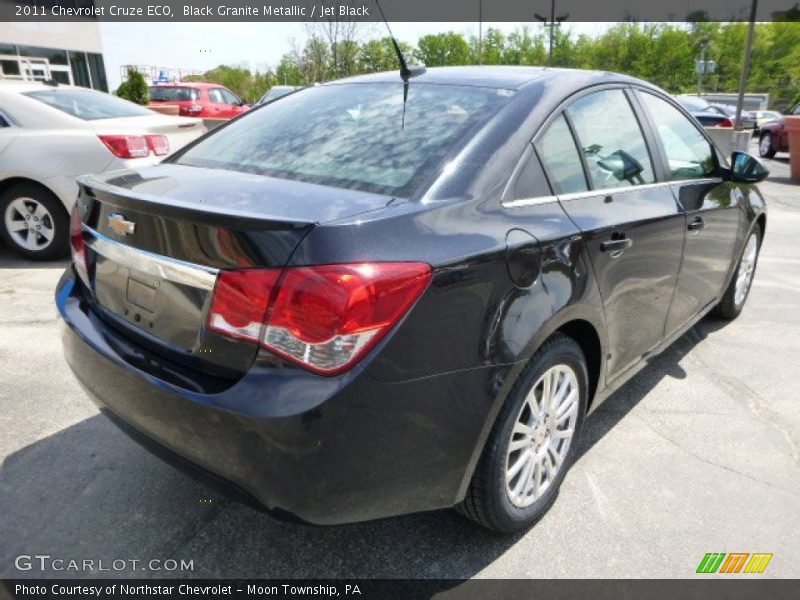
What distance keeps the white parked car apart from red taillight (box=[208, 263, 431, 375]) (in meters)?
4.43

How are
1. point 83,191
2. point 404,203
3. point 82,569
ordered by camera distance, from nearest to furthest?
point 404,203 < point 82,569 < point 83,191

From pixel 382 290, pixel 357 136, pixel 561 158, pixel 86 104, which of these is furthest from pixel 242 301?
pixel 86 104

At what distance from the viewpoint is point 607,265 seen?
237 cm

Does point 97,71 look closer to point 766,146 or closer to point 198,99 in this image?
point 198,99

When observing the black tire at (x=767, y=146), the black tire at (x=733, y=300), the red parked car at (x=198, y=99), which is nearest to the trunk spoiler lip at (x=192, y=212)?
the black tire at (x=733, y=300)

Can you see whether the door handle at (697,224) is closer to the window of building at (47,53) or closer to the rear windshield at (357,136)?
the rear windshield at (357,136)

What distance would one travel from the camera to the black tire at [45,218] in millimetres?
5562

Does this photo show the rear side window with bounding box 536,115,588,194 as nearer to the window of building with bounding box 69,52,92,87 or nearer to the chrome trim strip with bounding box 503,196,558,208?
the chrome trim strip with bounding box 503,196,558,208

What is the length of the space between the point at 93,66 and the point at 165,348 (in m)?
30.6

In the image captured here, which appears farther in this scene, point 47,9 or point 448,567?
point 47,9

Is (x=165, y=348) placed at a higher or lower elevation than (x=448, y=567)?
higher

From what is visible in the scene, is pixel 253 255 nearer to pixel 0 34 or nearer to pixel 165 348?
pixel 165 348

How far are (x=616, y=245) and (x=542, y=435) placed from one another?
776 mm

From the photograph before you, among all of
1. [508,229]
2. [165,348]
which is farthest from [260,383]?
[508,229]
